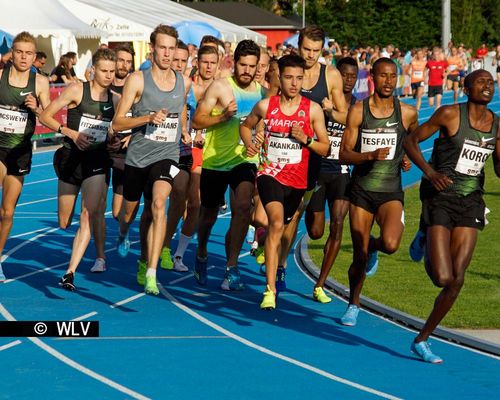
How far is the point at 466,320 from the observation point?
10594 millimetres

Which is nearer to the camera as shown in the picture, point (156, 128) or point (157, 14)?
point (156, 128)

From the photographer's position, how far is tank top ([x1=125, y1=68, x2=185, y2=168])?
11.6 metres

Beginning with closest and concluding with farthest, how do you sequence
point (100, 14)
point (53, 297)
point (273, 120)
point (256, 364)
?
point (256, 364) < point (273, 120) < point (53, 297) < point (100, 14)

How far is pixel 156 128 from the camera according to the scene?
38.3 ft

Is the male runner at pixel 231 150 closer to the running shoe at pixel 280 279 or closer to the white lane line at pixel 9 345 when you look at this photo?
the running shoe at pixel 280 279

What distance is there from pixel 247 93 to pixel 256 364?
3.62 m

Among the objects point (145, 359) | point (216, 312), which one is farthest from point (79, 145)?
point (145, 359)

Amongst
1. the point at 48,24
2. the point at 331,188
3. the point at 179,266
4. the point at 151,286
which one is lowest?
the point at 179,266

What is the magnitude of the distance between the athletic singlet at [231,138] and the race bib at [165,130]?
1.42ft

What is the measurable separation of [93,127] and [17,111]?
0.73 metres

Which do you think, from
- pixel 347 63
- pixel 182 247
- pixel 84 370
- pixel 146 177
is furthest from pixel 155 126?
pixel 84 370

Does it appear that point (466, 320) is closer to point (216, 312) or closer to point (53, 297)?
point (216, 312)

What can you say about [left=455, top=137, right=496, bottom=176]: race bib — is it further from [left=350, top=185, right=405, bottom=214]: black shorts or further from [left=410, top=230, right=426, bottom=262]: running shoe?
[left=350, top=185, right=405, bottom=214]: black shorts
